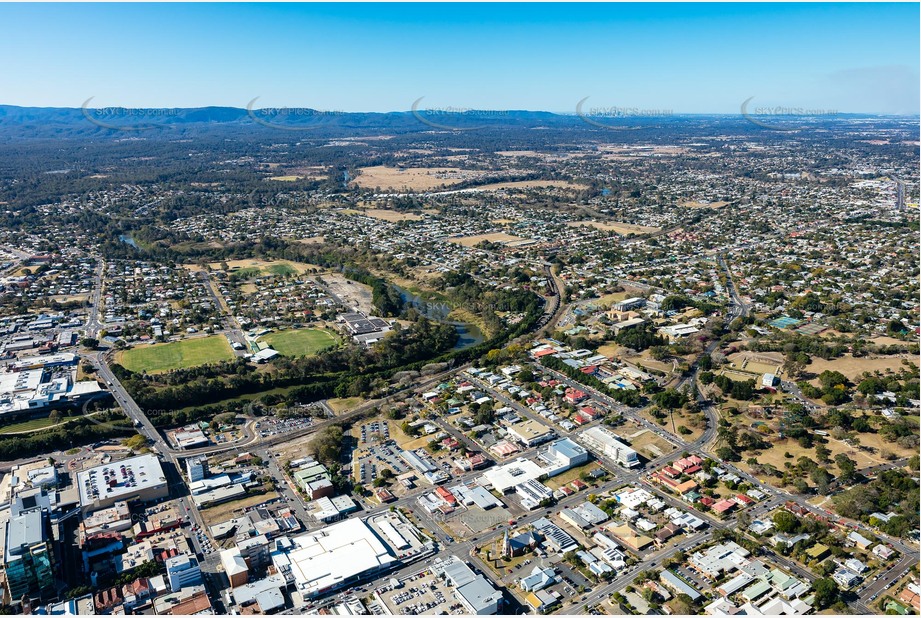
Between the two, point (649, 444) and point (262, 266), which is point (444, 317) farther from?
point (262, 266)

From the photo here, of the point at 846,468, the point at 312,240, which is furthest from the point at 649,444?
the point at 312,240

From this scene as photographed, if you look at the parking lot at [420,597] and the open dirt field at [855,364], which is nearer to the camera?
the parking lot at [420,597]

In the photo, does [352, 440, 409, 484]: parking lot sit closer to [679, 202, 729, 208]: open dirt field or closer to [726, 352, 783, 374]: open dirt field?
[726, 352, 783, 374]: open dirt field

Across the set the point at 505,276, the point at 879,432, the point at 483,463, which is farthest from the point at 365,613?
the point at 505,276

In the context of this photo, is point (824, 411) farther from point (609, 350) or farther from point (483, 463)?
point (483, 463)

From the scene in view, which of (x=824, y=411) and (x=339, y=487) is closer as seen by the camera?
(x=339, y=487)

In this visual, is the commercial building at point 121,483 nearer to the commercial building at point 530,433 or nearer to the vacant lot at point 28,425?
the vacant lot at point 28,425

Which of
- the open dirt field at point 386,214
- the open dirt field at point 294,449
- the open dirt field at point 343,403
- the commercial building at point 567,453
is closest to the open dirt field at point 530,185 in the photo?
the open dirt field at point 386,214
